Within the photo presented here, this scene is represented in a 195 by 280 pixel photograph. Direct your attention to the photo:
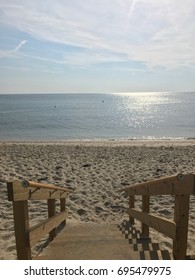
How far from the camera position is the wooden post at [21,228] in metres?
2.65

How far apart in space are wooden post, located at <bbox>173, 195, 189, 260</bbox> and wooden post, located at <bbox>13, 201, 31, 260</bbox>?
4.65 feet

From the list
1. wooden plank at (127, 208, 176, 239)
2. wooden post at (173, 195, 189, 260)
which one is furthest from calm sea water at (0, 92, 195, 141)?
wooden post at (173, 195, 189, 260)

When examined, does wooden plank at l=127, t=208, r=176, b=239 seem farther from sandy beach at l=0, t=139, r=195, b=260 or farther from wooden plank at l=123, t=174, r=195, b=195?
sandy beach at l=0, t=139, r=195, b=260

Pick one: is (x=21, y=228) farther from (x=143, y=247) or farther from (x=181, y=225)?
(x=143, y=247)

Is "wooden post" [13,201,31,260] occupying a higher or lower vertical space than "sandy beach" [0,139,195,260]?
higher

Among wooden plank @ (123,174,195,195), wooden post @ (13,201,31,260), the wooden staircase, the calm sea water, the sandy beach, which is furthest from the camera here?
the calm sea water

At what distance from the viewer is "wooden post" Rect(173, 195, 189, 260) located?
8.29 ft

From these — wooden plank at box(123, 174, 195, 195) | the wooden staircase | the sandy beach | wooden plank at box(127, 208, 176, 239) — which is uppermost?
wooden plank at box(123, 174, 195, 195)

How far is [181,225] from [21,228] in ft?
4.94

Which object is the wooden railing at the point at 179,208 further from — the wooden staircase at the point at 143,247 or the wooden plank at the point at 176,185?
the wooden staircase at the point at 143,247

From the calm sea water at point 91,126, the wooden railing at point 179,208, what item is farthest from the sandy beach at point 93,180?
the calm sea water at point 91,126

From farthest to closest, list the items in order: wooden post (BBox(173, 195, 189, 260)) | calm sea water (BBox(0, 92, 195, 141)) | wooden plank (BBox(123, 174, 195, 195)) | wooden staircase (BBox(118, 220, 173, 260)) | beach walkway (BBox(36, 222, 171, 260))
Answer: calm sea water (BBox(0, 92, 195, 141)) < beach walkway (BBox(36, 222, 171, 260)) < wooden staircase (BBox(118, 220, 173, 260)) < wooden post (BBox(173, 195, 189, 260)) < wooden plank (BBox(123, 174, 195, 195))

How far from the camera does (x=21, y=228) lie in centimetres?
269
